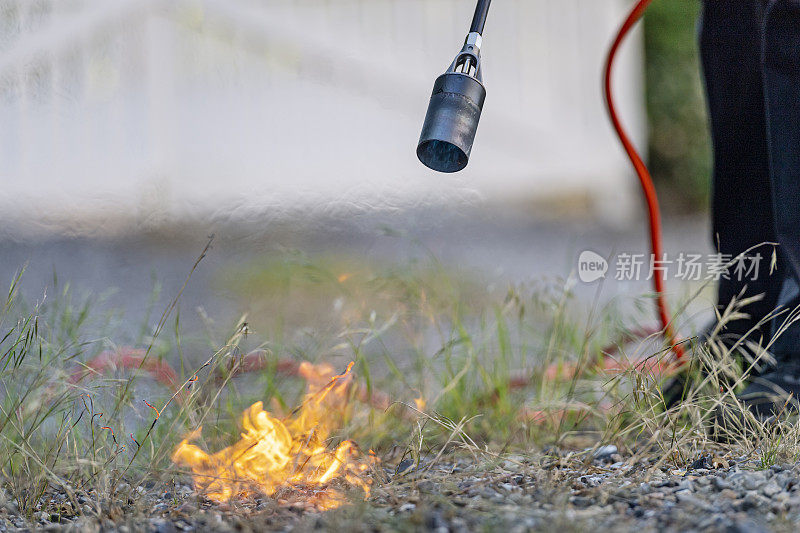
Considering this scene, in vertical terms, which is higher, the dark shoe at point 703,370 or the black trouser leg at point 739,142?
the black trouser leg at point 739,142

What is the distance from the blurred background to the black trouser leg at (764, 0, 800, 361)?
69 centimetres

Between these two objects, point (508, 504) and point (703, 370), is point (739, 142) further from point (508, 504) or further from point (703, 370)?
point (508, 504)

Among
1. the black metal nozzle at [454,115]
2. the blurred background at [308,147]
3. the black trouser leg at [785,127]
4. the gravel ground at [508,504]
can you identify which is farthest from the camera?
the blurred background at [308,147]

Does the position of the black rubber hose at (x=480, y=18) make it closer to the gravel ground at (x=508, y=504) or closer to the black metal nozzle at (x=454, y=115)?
the black metal nozzle at (x=454, y=115)

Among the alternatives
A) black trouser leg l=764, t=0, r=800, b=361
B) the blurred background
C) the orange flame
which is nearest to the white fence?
the blurred background

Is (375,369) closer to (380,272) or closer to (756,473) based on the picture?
(380,272)

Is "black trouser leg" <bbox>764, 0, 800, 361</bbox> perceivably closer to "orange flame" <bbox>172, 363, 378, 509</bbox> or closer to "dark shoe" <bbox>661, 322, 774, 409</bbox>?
"dark shoe" <bbox>661, 322, 774, 409</bbox>

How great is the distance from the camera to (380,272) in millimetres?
2146

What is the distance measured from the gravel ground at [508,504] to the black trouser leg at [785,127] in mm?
390

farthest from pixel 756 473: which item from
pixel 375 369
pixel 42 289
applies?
pixel 42 289

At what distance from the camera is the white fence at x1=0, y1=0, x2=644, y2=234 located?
2.02 m

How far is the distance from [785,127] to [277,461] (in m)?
1.04

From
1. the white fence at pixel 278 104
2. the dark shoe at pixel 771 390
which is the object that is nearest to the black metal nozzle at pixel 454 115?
the dark shoe at pixel 771 390

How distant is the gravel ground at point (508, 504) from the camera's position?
96 centimetres
